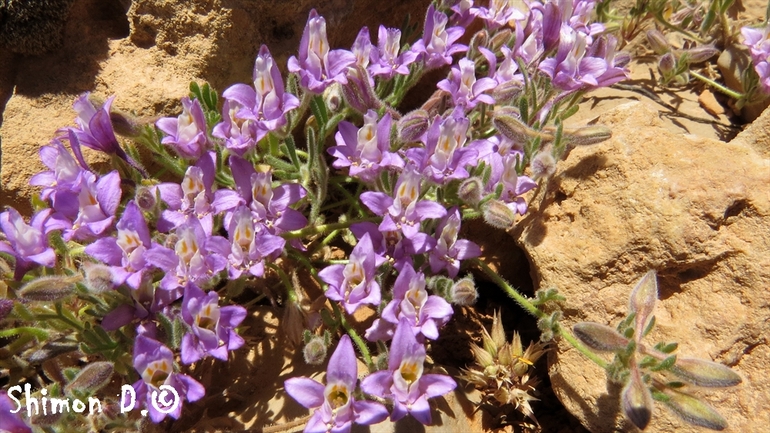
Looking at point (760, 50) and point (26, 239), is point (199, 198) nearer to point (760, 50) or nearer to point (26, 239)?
point (26, 239)

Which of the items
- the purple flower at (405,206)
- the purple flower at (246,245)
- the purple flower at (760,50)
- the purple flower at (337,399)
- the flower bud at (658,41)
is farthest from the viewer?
the flower bud at (658,41)

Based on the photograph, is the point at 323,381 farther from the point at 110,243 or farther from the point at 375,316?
the point at 110,243

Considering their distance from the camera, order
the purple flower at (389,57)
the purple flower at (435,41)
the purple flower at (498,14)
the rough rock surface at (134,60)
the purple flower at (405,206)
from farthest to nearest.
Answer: the purple flower at (498,14), the rough rock surface at (134,60), the purple flower at (435,41), the purple flower at (389,57), the purple flower at (405,206)

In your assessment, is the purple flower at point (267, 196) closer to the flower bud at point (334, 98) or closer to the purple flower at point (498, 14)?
the flower bud at point (334, 98)

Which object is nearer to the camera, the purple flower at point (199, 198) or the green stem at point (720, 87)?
the purple flower at point (199, 198)

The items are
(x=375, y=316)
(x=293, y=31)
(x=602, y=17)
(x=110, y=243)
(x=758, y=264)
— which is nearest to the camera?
(x=110, y=243)

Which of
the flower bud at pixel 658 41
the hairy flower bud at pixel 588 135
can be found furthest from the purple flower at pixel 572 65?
the flower bud at pixel 658 41

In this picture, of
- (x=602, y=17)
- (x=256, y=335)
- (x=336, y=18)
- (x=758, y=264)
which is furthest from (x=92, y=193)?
(x=602, y=17)
